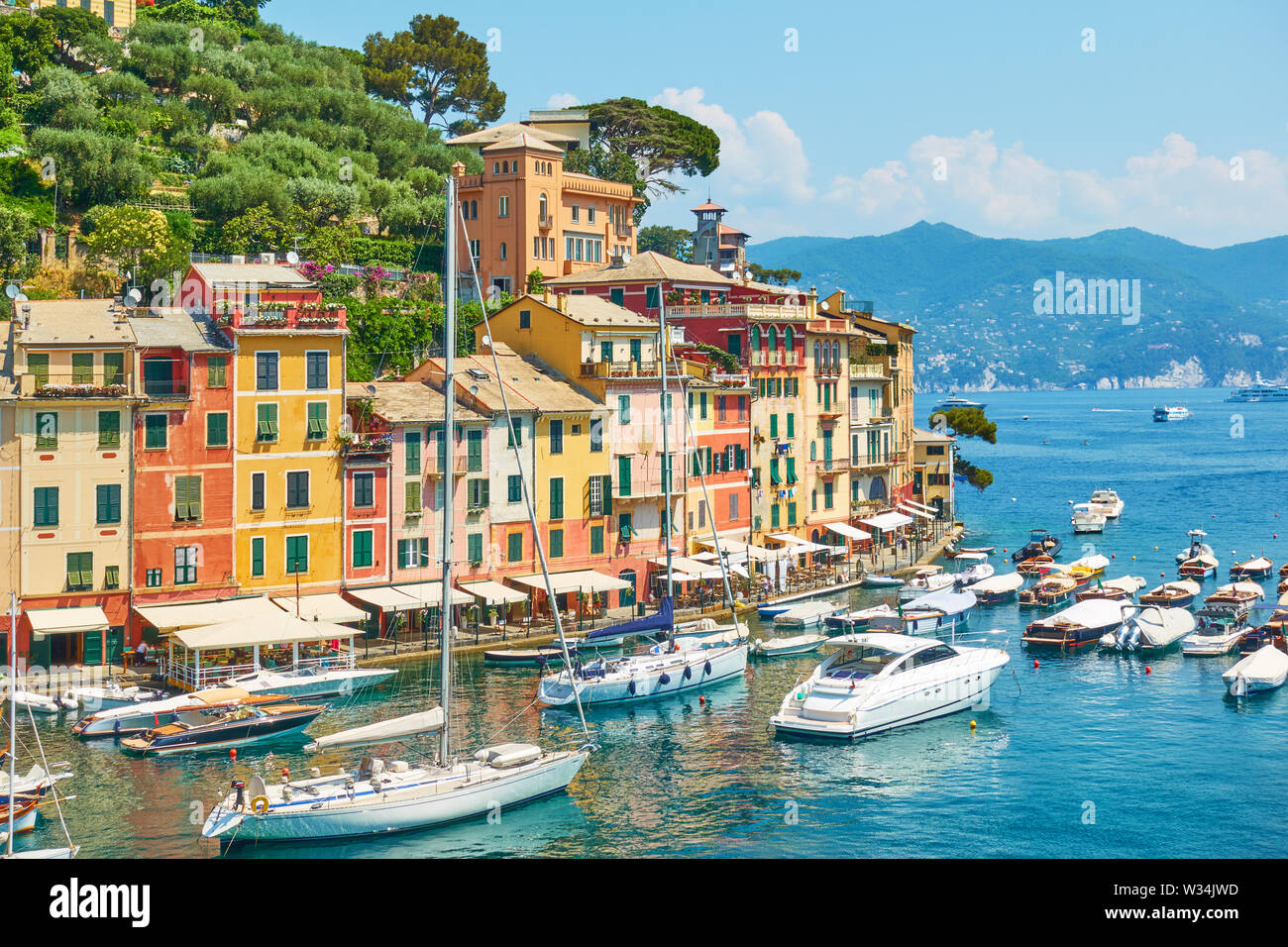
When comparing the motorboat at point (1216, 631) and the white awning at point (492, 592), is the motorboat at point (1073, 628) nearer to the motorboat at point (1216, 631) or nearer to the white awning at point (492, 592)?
the motorboat at point (1216, 631)

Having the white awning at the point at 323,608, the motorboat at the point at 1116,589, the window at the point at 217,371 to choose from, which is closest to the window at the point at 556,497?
the white awning at the point at 323,608

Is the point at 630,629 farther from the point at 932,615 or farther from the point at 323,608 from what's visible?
the point at 932,615

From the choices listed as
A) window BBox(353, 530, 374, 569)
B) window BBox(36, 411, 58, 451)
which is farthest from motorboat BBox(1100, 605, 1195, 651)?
window BBox(36, 411, 58, 451)

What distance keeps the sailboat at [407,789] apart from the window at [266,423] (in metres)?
20.5

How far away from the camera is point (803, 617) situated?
6869 cm

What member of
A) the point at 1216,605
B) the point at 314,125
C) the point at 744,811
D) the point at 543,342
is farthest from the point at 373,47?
the point at 744,811

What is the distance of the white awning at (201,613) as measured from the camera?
53.6 m

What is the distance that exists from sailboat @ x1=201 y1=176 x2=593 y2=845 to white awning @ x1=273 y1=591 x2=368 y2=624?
16.5m

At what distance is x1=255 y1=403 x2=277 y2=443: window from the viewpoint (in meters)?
58.1

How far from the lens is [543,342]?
74.4 m

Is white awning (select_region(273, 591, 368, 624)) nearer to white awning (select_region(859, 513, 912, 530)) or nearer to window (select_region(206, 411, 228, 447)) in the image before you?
window (select_region(206, 411, 228, 447))

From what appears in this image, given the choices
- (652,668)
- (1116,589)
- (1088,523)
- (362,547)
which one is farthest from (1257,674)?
(1088,523)

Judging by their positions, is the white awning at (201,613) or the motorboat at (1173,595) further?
the motorboat at (1173,595)

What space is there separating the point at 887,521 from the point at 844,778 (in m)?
48.1
